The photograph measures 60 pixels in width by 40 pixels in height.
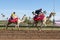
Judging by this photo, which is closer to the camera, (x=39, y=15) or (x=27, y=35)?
(x=27, y=35)

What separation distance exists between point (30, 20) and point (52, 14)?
185 cm

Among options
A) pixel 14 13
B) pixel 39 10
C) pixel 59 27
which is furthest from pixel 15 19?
pixel 59 27

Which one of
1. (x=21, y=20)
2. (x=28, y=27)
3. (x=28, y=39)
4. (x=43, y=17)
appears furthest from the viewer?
(x=28, y=27)

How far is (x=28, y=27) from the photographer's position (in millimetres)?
22797

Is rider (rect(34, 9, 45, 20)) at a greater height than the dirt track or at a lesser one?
greater

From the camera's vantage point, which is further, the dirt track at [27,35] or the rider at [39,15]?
the rider at [39,15]

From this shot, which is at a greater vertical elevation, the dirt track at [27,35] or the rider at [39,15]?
the rider at [39,15]

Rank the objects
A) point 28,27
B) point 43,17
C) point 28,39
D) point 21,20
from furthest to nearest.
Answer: point 28,27
point 21,20
point 43,17
point 28,39

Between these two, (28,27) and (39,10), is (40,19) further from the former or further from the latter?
(28,27)

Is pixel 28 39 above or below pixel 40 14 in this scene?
below

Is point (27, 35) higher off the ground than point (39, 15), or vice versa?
point (39, 15)

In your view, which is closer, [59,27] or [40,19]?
[40,19]

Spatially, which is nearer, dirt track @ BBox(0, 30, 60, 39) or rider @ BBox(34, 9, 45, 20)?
dirt track @ BBox(0, 30, 60, 39)

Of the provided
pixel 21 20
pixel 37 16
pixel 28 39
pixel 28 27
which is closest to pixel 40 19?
pixel 37 16
